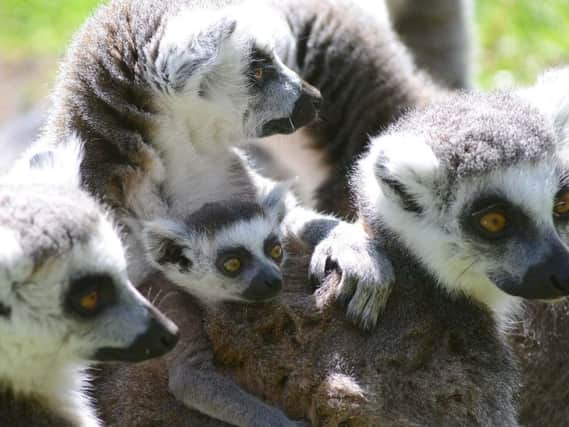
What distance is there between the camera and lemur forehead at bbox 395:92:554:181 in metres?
4.10

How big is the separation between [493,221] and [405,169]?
426 millimetres

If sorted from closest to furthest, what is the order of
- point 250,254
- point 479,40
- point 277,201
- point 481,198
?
1. point 481,198
2. point 250,254
3. point 277,201
4. point 479,40

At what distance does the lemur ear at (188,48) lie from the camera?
4543 mm

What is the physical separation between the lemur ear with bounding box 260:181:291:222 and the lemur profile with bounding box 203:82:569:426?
1.71ft

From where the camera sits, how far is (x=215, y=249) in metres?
4.50

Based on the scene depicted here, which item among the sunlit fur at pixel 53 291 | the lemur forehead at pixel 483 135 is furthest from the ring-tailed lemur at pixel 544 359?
the sunlit fur at pixel 53 291

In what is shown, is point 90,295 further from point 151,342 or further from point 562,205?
point 562,205

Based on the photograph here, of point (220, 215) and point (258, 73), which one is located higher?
point (258, 73)

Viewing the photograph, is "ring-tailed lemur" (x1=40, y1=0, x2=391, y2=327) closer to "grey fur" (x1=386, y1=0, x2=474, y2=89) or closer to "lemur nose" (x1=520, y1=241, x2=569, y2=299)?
"lemur nose" (x1=520, y1=241, x2=569, y2=299)

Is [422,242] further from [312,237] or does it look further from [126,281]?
[126,281]

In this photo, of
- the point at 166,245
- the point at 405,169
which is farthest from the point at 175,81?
the point at 405,169

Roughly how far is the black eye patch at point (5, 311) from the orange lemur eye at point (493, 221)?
1.93 meters

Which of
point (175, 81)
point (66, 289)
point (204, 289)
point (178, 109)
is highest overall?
point (175, 81)

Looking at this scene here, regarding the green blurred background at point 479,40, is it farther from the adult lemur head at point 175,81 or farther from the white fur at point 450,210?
the white fur at point 450,210
